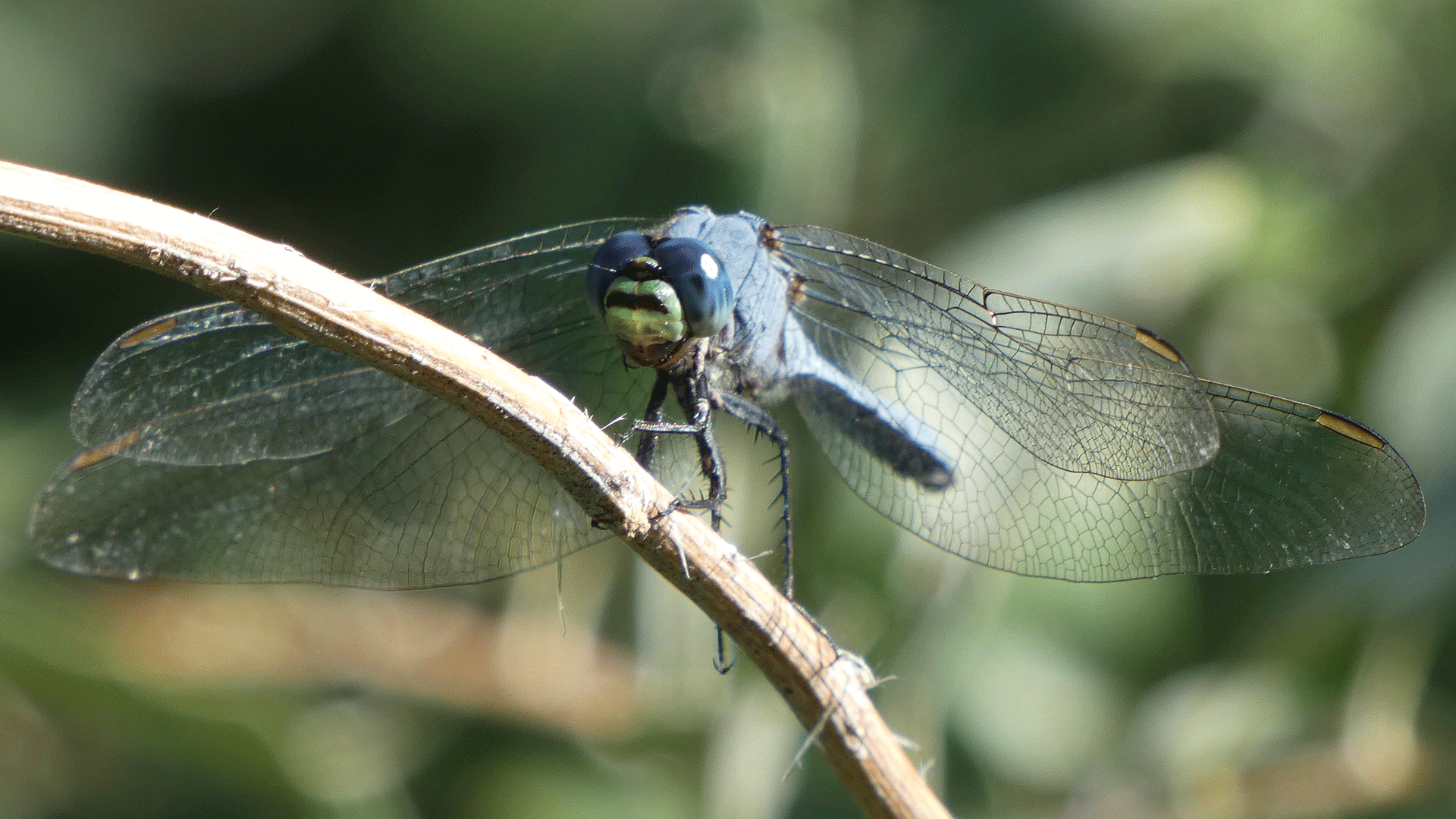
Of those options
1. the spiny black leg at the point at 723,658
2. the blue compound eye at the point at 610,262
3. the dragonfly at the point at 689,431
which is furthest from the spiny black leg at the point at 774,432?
the blue compound eye at the point at 610,262

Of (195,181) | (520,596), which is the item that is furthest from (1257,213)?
(195,181)

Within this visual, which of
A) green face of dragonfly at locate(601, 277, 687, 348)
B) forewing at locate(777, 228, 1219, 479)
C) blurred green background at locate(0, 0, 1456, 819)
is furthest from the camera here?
blurred green background at locate(0, 0, 1456, 819)

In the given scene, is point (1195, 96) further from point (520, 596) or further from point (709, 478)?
point (520, 596)

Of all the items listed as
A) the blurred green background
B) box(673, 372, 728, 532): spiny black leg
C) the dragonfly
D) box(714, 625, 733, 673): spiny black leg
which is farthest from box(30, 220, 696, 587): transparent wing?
the blurred green background

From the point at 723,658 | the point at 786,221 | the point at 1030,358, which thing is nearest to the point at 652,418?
the point at 723,658

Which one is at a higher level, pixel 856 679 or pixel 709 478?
pixel 709 478

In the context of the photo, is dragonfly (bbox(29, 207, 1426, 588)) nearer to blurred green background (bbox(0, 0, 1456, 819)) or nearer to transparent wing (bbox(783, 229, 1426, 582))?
transparent wing (bbox(783, 229, 1426, 582))

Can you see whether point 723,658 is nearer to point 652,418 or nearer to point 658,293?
point 652,418
